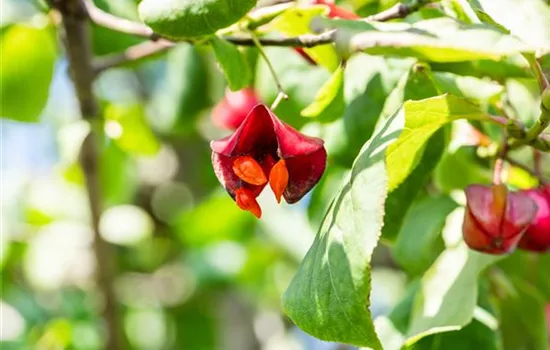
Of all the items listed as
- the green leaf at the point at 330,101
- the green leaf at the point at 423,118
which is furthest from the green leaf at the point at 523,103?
the green leaf at the point at 423,118

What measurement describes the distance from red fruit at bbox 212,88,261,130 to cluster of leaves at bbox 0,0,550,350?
18cm

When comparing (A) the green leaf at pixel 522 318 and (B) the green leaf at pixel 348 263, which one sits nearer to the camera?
(B) the green leaf at pixel 348 263

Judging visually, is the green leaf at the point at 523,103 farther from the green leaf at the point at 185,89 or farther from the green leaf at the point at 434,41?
the green leaf at the point at 185,89

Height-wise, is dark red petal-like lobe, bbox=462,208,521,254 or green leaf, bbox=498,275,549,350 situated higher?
dark red petal-like lobe, bbox=462,208,521,254

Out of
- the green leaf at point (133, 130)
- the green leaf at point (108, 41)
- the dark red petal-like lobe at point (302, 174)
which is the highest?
the dark red petal-like lobe at point (302, 174)

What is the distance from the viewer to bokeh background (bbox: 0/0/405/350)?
2031 millimetres

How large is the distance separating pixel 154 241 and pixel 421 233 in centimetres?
156

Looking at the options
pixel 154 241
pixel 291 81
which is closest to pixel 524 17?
pixel 291 81

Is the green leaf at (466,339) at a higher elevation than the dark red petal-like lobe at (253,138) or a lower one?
lower

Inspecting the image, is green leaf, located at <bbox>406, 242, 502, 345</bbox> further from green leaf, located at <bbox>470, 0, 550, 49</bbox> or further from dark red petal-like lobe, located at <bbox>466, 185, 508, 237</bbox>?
green leaf, located at <bbox>470, 0, 550, 49</bbox>

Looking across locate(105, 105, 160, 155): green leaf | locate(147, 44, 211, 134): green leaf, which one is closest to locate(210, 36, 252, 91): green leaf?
locate(105, 105, 160, 155): green leaf

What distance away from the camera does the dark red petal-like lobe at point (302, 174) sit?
0.90 m

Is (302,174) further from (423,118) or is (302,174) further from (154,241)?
(154,241)

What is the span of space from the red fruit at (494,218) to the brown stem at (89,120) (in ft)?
1.70
